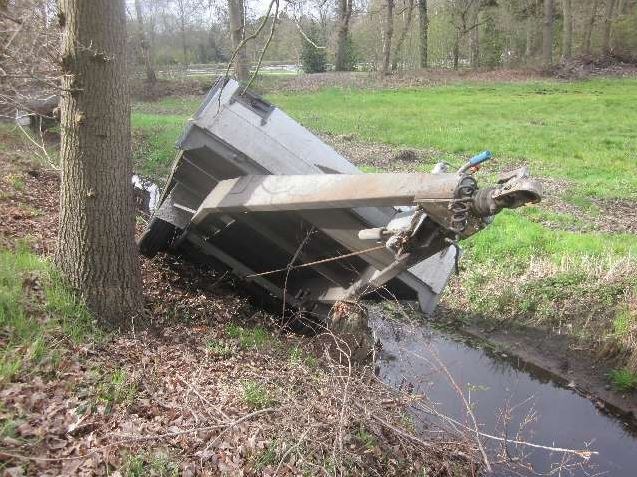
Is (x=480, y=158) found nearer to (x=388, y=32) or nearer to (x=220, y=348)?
(x=220, y=348)

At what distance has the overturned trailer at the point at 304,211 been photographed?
157 inches

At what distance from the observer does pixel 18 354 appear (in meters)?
4.32

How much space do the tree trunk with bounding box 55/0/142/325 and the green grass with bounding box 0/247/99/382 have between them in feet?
0.56

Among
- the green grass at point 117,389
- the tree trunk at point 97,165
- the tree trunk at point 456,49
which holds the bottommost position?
the green grass at point 117,389

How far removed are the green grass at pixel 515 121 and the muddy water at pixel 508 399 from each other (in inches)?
238

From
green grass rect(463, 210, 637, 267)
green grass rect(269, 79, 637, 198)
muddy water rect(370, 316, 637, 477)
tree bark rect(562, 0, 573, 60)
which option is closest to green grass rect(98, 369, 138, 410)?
muddy water rect(370, 316, 637, 477)

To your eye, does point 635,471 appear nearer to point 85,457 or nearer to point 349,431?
point 349,431

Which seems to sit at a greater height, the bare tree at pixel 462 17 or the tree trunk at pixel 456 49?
the bare tree at pixel 462 17

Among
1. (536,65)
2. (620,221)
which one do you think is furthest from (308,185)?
(536,65)

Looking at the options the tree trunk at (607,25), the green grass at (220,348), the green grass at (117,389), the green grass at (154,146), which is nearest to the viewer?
the green grass at (117,389)

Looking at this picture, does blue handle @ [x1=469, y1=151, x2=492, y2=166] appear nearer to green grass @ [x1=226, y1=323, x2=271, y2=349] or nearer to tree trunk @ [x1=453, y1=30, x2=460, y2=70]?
green grass @ [x1=226, y1=323, x2=271, y2=349]

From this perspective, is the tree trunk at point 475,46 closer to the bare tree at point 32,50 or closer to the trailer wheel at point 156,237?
the trailer wheel at point 156,237

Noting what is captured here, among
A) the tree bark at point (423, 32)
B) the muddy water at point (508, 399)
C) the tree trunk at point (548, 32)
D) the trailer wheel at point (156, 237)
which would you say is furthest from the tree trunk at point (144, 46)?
the muddy water at point (508, 399)

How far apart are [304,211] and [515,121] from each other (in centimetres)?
1698
